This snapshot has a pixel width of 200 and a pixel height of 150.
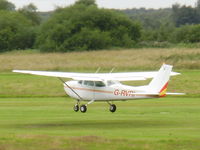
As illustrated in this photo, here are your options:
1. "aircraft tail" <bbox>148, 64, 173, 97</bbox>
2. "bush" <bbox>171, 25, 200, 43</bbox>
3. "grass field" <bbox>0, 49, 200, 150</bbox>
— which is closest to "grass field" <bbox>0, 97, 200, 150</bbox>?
"grass field" <bbox>0, 49, 200, 150</bbox>

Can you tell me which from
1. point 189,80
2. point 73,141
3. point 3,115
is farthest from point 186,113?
point 189,80

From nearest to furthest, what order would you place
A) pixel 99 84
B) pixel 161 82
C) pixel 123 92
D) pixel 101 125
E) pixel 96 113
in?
pixel 161 82, pixel 101 125, pixel 123 92, pixel 99 84, pixel 96 113

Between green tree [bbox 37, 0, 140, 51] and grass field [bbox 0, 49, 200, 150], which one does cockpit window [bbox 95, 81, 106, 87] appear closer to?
grass field [bbox 0, 49, 200, 150]

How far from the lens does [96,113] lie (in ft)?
108

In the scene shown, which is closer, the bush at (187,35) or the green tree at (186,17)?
the bush at (187,35)

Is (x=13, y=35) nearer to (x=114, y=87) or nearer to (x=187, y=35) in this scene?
(x=187, y=35)

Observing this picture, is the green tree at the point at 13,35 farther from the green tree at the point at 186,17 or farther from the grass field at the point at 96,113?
the green tree at the point at 186,17

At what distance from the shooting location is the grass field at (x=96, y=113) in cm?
2220

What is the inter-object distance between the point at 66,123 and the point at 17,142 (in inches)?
266

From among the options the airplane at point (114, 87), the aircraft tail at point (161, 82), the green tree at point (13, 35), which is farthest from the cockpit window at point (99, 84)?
the green tree at point (13, 35)

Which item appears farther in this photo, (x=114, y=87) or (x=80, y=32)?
(x=80, y=32)

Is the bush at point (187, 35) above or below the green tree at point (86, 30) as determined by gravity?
below

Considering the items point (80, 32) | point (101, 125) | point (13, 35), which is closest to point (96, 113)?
point (101, 125)

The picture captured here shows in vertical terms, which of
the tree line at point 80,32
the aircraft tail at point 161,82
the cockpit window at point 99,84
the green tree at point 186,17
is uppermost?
the aircraft tail at point 161,82
